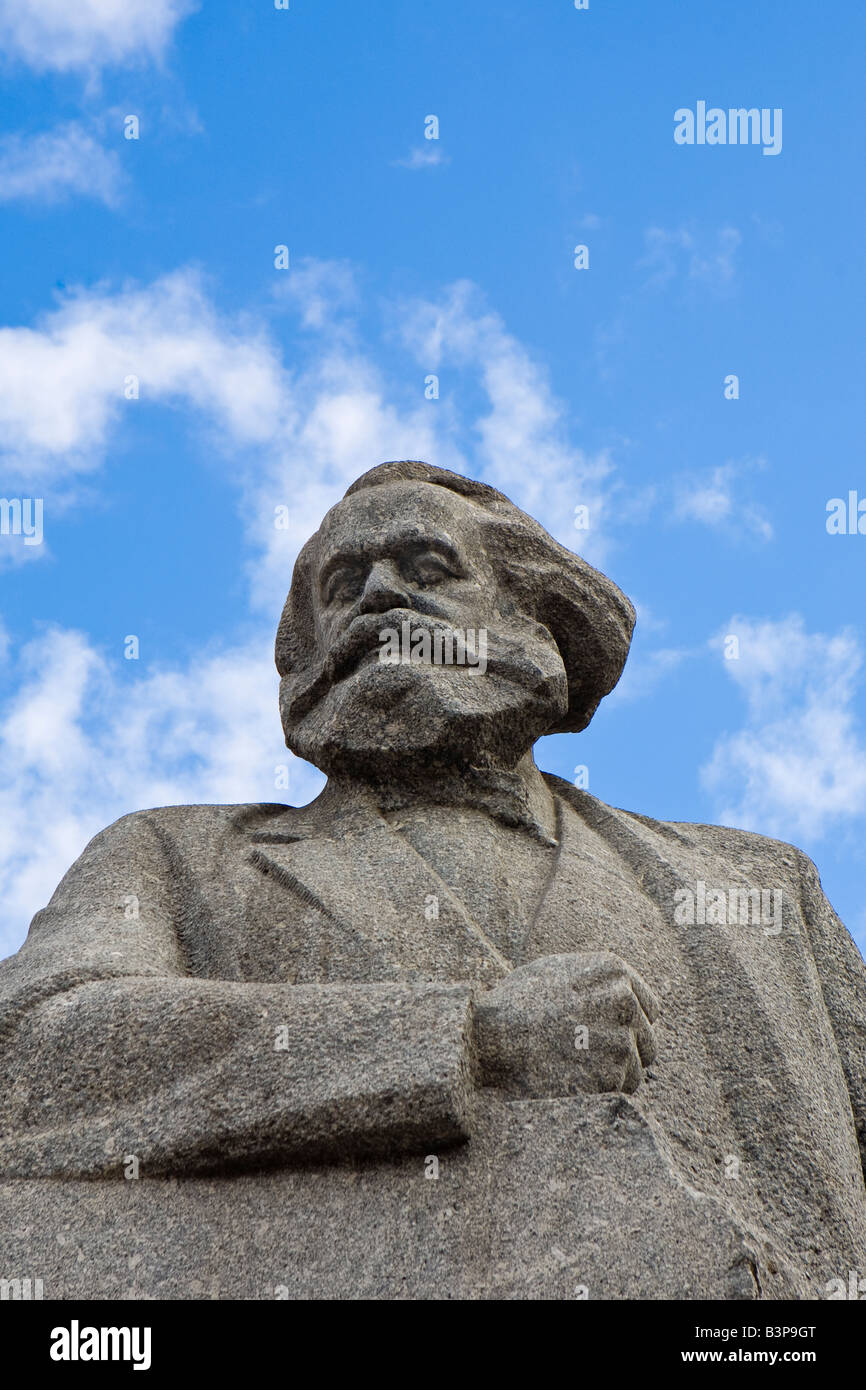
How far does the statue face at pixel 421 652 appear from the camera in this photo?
6598 mm

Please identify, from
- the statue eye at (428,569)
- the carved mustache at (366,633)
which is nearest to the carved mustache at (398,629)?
the carved mustache at (366,633)

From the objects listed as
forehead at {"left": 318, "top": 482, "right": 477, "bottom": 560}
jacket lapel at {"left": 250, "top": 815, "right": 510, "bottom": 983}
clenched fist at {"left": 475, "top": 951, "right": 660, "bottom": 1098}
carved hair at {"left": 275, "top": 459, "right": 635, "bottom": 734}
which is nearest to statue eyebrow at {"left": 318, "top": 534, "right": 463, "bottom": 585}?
forehead at {"left": 318, "top": 482, "right": 477, "bottom": 560}

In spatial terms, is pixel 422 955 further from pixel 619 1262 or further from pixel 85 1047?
pixel 619 1262

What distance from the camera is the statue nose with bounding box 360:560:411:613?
689 centimetres

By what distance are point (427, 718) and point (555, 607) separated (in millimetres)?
1142

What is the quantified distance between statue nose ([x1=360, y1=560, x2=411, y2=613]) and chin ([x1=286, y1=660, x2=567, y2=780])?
0.97ft

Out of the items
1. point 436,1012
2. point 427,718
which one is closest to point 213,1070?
point 436,1012

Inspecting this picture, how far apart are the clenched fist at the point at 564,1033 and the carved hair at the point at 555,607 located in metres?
2.41

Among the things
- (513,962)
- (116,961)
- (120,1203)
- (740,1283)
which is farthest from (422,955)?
(740,1283)

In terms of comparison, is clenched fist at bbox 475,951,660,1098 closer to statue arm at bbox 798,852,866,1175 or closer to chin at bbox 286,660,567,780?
statue arm at bbox 798,852,866,1175

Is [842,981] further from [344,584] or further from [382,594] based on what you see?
[344,584]

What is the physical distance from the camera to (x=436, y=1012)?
15.5 ft

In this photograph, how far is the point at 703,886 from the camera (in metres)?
6.39

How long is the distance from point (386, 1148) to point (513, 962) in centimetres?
128
